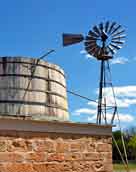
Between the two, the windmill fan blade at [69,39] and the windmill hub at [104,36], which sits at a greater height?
the windmill hub at [104,36]

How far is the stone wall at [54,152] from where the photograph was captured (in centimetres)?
777

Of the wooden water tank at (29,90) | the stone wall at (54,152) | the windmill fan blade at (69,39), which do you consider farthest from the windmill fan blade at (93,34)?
the stone wall at (54,152)

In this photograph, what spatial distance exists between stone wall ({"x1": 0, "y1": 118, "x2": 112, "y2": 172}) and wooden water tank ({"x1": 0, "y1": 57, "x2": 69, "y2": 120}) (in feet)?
5.10

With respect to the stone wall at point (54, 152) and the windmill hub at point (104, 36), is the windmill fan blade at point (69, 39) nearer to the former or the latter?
the windmill hub at point (104, 36)

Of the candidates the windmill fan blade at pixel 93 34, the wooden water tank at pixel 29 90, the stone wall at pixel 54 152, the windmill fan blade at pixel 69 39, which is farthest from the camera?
the windmill fan blade at pixel 93 34

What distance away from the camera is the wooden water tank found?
9977mm

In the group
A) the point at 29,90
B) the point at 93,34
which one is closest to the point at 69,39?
the point at 93,34

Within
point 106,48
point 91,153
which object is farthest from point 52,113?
point 106,48

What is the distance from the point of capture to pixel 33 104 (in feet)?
33.1

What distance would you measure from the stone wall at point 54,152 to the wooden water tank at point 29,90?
5.10 ft

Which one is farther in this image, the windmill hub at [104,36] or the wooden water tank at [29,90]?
the windmill hub at [104,36]

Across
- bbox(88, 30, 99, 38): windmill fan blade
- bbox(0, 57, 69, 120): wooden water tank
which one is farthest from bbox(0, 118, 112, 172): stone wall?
bbox(88, 30, 99, 38): windmill fan blade

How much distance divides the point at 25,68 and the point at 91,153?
2976 mm

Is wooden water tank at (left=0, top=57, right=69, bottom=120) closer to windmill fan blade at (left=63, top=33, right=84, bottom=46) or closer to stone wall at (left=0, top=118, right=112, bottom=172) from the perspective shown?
windmill fan blade at (left=63, top=33, right=84, bottom=46)
